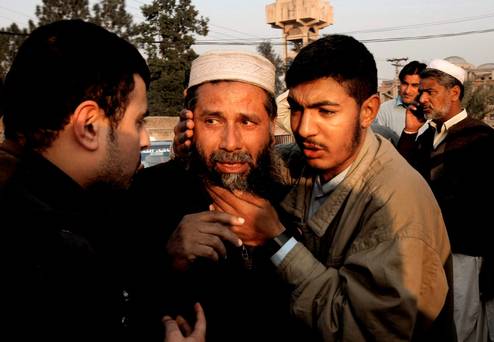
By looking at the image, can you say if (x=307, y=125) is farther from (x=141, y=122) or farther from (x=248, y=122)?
(x=141, y=122)

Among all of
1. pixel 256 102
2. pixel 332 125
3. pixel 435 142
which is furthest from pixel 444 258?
pixel 435 142

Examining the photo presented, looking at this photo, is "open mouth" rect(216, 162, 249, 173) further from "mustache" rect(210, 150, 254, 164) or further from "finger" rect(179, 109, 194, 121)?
"finger" rect(179, 109, 194, 121)

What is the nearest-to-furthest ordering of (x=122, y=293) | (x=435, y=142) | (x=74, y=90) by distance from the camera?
(x=122, y=293)
(x=74, y=90)
(x=435, y=142)

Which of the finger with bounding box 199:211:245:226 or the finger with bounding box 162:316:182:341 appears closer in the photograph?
the finger with bounding box 162:316:182:341

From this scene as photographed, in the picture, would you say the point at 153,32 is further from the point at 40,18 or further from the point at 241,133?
the point at 241,133

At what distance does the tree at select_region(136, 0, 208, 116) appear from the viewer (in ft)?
130

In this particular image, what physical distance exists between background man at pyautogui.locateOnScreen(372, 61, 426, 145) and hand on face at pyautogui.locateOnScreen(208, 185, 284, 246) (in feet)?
12.9

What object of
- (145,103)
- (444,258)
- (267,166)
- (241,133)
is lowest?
A: (444,258)

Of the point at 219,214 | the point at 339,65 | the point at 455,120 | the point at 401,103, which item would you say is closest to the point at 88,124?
the point at 219,214

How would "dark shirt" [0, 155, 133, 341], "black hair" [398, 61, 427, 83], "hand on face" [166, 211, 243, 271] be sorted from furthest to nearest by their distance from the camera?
1. "black hair" [398, 61, 427, 83]
2. "hand on face" [166, 211, 243, 271]
3. "dark shirt" [0, 155, 133, 341]

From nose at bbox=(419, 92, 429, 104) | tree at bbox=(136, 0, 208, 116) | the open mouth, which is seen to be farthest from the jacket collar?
tree at bbox=(136, 0, 208, 116)

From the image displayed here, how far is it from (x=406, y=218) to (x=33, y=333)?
1.29 m

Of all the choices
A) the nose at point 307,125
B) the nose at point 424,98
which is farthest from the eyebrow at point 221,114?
the nose at point 424,98

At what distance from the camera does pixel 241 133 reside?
2.46 m
